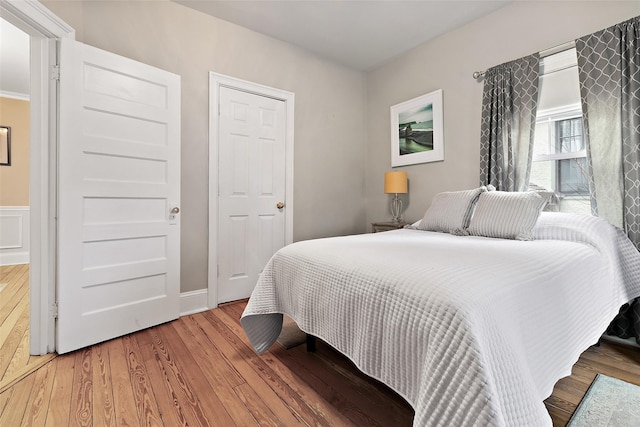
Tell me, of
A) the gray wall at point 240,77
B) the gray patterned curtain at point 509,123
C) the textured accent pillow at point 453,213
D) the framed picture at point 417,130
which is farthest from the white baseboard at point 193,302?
the gray patterned curtain at point 509,123

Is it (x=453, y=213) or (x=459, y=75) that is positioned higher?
(x=459, y=75)

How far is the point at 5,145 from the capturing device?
4527 mm

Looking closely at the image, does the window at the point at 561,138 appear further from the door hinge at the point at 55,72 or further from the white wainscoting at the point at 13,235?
the white wainscoting at the point at 13,235

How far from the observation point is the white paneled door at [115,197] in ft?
6.28

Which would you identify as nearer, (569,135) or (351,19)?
(569,135)

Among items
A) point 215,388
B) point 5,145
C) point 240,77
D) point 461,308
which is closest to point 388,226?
point 240,77

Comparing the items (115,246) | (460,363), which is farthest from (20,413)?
(460,363)

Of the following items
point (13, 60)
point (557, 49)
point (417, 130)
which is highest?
point (13, 60)

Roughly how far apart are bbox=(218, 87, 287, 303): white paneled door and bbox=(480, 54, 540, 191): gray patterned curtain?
79.0 inches

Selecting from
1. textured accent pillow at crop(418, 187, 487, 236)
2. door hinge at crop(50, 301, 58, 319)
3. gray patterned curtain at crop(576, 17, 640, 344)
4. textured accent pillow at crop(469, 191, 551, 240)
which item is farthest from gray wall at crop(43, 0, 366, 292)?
gray patterned curtain at crop(576, 17, 640, 344)

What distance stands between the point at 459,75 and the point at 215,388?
131 inches

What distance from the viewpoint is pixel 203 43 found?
9.05 feet

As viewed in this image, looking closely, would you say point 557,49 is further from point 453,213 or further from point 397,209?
point 397,209

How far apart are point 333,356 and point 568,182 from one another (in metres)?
2.29
